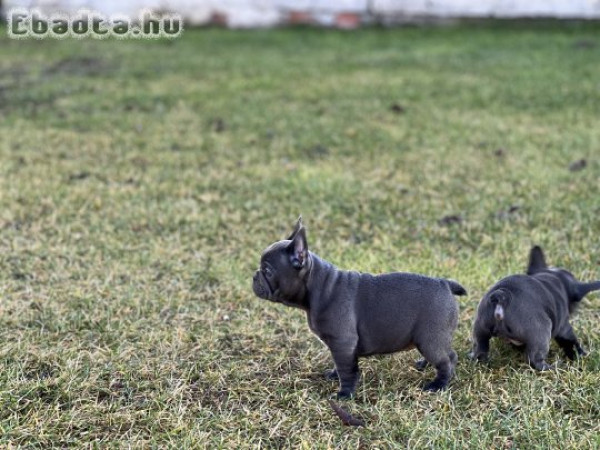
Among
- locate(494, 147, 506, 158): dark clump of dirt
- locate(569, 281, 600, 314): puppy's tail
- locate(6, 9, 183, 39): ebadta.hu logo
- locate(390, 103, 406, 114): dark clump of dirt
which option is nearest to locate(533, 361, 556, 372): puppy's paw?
locate(569, 281, 600, 314): puppy's tail

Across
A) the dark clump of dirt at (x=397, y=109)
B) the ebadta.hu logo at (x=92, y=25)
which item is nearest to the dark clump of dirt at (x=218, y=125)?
the dark clump of dirt at (x=397, y=109)

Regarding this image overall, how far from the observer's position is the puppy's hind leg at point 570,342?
300 centimetres

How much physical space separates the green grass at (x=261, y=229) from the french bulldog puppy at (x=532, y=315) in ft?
0.33

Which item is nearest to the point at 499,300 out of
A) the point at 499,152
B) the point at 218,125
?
the point at 499,152

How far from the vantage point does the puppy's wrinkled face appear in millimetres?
2672

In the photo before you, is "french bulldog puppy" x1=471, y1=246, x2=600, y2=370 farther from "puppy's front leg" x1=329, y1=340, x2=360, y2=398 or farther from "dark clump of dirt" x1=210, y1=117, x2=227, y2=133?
"dark clump of dirt" x1=210, y1=117, x2=227, y2=133

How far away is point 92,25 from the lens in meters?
12.9

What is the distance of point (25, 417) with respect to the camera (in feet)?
8.44

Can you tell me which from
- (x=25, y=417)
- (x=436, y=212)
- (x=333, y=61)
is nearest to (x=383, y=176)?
(x=436, y=212)

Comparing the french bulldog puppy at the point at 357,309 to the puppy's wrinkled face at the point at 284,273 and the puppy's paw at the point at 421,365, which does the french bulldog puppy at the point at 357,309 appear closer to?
the puppy's wrinkled face at the point at 284,273

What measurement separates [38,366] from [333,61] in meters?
8.17

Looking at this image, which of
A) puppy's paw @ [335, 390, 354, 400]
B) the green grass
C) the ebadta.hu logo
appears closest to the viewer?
the green grass

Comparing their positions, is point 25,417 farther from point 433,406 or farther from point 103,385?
point 433,406

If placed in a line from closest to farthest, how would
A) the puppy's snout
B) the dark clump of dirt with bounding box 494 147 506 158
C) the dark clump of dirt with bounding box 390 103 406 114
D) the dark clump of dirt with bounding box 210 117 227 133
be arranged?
the puppy's snout < the dark clump of dirt with bounding box 494 147 506 158 < the dark clump of dirt with bounding box 210 117 227 133 < the dark clump of dirt with bounding box 390 103 406 114
